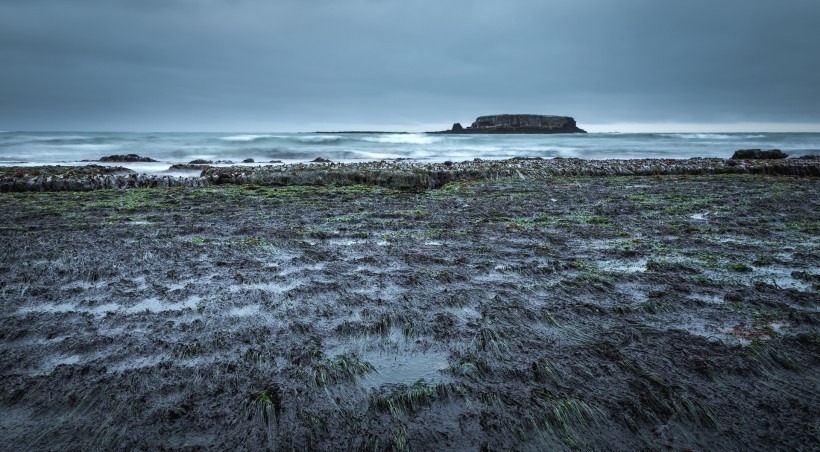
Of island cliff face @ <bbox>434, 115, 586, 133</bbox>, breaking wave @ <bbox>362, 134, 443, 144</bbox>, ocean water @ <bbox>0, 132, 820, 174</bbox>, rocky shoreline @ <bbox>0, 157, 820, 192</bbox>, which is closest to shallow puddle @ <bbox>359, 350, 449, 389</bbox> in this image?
rocky shoreline @ <bbox>0, 157, 820, 192</bbox>

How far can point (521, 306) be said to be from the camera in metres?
3.75

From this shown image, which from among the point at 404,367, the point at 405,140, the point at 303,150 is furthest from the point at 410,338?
the point at 405,140

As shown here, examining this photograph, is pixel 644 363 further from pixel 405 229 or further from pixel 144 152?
pixel 144 152

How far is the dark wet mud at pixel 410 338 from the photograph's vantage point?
2236mm

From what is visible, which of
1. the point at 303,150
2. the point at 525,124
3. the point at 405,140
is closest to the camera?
the point at 303,150

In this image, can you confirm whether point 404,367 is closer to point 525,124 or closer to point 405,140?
point 405,140

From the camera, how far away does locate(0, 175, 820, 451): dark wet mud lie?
7.34 ft

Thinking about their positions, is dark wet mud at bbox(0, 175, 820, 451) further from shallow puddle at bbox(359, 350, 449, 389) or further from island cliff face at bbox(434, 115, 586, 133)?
island cliff face at bbox(434, 115, 586, 133)

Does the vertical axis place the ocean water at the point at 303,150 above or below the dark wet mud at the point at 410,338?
above

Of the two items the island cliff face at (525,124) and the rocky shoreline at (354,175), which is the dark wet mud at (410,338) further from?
the island cliff face at (525,124)

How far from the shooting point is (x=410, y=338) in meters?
3.25

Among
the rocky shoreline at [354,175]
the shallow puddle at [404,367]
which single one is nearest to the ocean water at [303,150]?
the rocky shoreline at [354,175]

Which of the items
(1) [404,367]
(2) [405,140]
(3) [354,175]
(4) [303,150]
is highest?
(2) [405,140]

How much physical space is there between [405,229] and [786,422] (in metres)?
5.29
